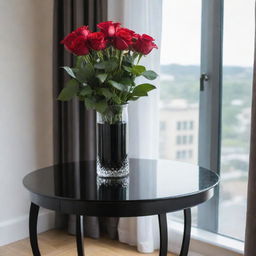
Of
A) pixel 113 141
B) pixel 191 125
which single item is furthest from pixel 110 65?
pixel 191 125

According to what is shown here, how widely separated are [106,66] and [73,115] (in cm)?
127

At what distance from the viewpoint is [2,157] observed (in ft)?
9.57

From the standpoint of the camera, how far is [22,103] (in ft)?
9.85

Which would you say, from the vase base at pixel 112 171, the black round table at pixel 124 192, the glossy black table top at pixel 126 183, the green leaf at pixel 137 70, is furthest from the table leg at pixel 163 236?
the green leaf at pixel 137 70

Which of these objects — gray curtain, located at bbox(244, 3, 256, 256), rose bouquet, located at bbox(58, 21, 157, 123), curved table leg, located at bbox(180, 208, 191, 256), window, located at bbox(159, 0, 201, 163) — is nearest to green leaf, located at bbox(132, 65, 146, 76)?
rose bouquet, located at bbox(58, 21, 157, 123)

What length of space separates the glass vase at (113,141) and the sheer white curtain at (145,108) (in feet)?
2.67

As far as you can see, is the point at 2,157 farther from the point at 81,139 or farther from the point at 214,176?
the point at 214,176

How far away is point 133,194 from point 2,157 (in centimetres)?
158

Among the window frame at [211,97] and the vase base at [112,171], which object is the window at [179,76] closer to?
the window frame at [211,97]

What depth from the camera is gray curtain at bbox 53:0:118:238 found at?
9.43 feet

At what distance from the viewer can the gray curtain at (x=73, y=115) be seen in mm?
2873

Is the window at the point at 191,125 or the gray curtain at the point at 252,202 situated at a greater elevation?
the window at the point at 191,125

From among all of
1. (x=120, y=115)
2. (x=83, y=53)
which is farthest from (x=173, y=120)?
(x=83, y=53)

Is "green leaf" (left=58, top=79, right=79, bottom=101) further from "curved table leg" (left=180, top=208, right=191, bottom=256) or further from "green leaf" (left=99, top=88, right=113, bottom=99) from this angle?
"curved table leg" (left=180, top=208, right=191, bottom=256)
